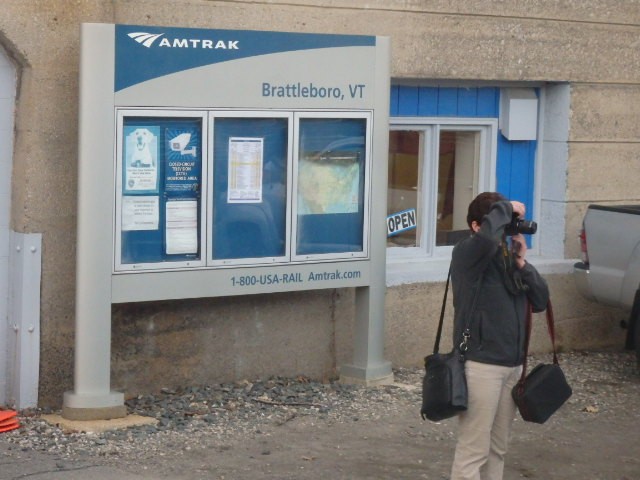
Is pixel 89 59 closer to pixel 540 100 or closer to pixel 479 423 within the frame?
pixel 479 423

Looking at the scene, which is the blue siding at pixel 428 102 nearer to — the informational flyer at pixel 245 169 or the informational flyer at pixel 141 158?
the informational flyer at pixel 245 169

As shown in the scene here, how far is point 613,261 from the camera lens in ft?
31.3

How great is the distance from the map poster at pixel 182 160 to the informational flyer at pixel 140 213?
0.14 meters

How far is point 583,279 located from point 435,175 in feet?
4.69

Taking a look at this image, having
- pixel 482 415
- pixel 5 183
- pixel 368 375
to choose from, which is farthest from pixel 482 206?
pixel 5 183

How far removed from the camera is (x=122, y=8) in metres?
7.96

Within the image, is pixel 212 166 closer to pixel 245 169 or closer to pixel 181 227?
pixel 245 169

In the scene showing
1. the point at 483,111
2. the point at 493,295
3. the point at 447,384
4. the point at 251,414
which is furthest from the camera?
the point at 483,111

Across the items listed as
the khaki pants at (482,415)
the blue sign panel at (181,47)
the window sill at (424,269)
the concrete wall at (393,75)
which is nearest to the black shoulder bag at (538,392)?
the khaki pants at (482,415)

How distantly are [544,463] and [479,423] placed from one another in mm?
1849

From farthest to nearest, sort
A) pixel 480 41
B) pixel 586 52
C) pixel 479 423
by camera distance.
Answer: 1. pixel 586 52
2. pixel 480 41
3. pixel 479 423

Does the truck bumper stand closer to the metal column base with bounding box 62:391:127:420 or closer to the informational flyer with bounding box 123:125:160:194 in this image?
the informational flyer with bounding box 123:125:160:194

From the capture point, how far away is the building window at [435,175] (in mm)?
9859

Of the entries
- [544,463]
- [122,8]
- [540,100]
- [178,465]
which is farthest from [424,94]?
[178,465]
